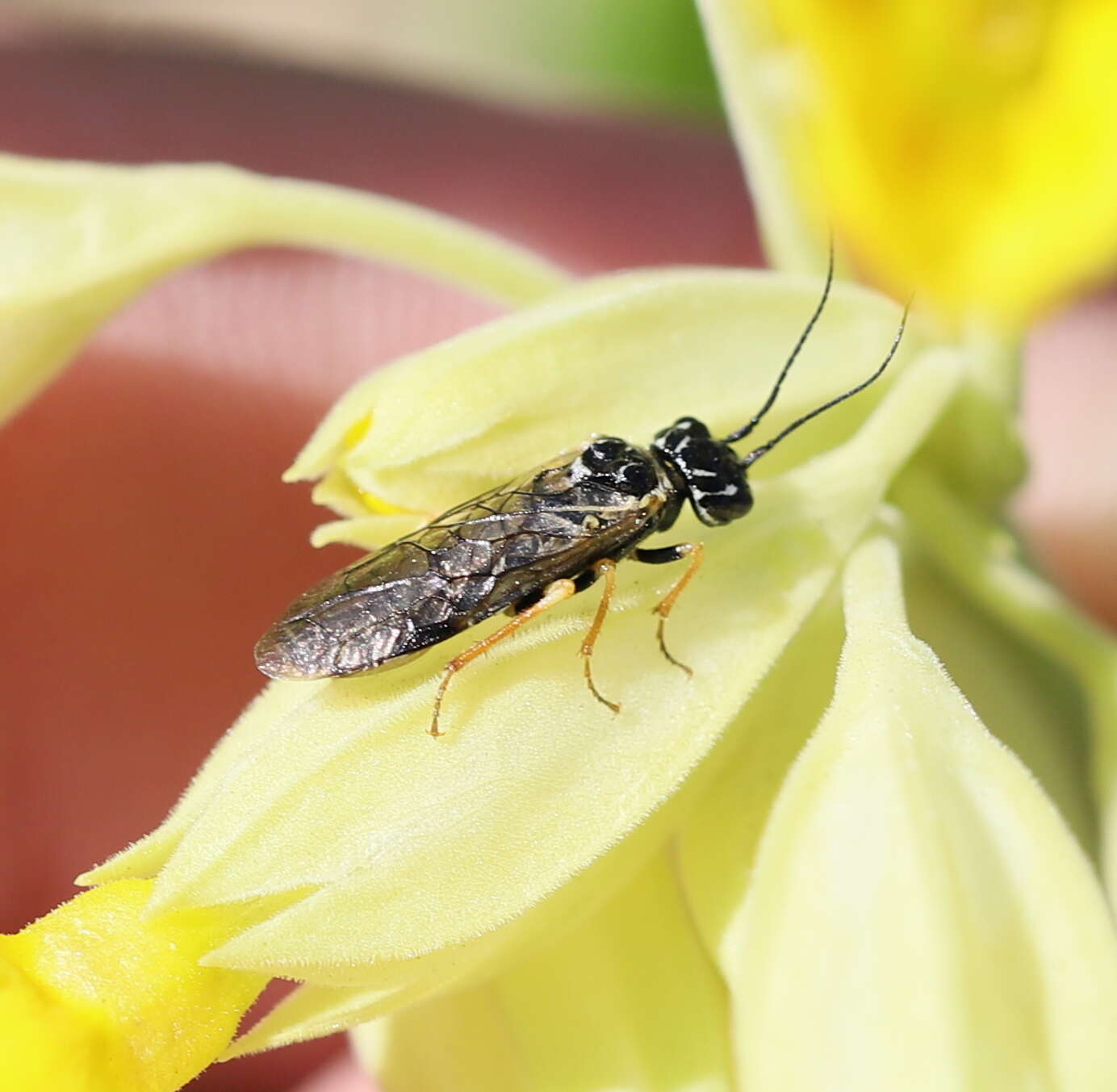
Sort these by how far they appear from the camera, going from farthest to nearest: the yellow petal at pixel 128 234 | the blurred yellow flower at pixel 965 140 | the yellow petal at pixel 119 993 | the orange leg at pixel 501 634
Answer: the blurred yellow flower at pixel 965 140, the yellow petal at pixel 128 234, the orange leg at pixel 501 634, the yellow petal at pixel 119 993

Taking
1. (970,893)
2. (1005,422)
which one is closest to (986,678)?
(1005,422)

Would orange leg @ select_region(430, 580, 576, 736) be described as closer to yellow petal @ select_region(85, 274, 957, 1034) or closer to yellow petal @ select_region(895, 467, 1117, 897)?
yellow petal @ select_region(85, 274, 957, 1034)

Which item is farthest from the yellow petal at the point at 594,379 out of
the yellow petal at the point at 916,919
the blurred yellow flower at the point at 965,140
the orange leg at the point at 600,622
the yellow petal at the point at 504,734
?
the blurred yellow flower at the point at 965,140

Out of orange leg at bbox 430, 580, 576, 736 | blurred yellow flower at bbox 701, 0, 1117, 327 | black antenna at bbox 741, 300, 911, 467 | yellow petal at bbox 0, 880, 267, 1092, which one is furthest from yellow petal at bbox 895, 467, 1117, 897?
blurred yellow flower at bbox 701, 0, 1117, 327

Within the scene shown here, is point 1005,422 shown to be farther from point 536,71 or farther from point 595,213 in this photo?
point 536,71

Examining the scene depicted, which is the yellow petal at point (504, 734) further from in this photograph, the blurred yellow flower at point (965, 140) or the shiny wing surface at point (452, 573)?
the blurred yellow flower at point (965, 140)

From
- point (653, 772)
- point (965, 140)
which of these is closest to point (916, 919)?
point (653, 772)
